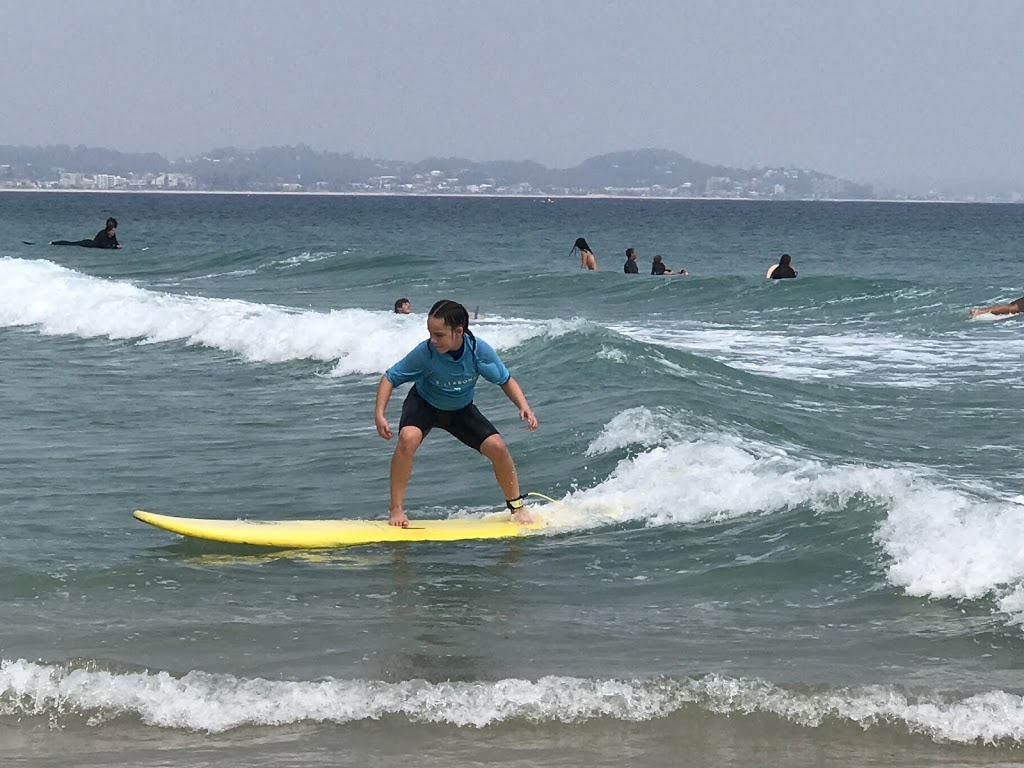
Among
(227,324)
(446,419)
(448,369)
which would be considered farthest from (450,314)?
(227,324)

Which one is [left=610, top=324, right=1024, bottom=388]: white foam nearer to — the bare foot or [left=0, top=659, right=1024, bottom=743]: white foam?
the bare foot

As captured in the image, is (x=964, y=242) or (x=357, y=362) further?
(x=964, y=242)

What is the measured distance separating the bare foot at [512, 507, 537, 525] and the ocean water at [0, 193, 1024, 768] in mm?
171

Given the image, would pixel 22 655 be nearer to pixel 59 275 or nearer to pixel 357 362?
pixel 357 362

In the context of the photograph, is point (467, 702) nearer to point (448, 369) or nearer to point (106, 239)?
point (448, 369)

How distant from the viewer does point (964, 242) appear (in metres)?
59.5

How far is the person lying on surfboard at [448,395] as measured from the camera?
752 cm

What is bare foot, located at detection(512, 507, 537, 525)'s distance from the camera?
8188 mm

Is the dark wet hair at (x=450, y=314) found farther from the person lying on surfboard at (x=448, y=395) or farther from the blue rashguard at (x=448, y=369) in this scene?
the blue rashguard at (x=448, y=369)

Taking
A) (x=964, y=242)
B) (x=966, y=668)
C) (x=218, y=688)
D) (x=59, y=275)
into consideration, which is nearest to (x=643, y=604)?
(x=966, y=668)

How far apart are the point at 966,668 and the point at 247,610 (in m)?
3.25

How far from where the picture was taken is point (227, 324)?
19.6m

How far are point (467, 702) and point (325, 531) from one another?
2.80m

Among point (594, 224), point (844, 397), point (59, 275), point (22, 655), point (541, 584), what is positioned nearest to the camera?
point (22, 655)
